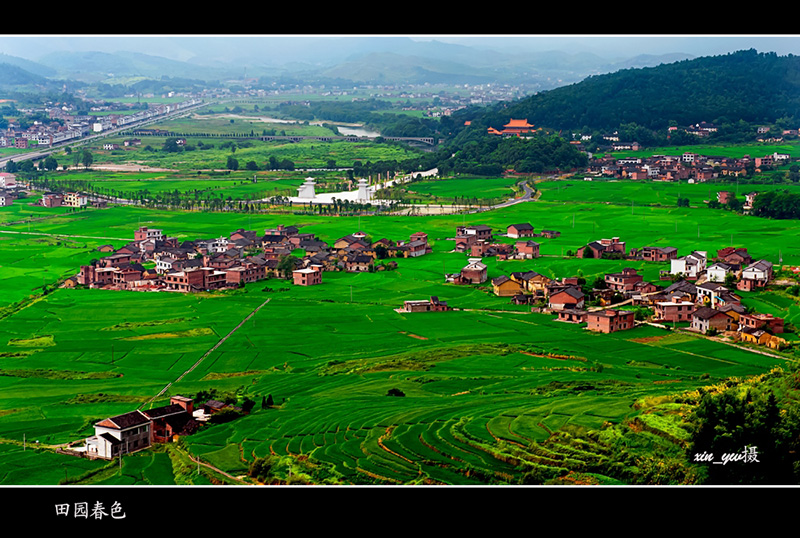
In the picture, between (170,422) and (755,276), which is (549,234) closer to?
(755,276)

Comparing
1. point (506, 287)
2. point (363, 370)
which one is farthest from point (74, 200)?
point (363, 370)

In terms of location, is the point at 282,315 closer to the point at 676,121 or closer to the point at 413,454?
the point at 413,454

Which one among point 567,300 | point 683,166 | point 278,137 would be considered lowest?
point 567,300

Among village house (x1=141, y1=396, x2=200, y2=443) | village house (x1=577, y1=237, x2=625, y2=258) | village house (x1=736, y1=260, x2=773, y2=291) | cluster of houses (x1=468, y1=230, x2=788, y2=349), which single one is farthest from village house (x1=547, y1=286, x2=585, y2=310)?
village house (x1=141, y1=396, x2=200, y2=443)

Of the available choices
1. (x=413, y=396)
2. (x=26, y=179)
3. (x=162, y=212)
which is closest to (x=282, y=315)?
(x=413, y=396)

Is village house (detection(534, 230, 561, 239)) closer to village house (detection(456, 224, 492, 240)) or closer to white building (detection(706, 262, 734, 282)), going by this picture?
village house (detection(456, 224, 492, 240))

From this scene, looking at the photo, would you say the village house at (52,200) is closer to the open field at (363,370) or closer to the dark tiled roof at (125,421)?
the open field at (363,370)

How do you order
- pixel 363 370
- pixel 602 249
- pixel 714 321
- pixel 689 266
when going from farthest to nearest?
pixel 602 249, pixel 689 266, pixel 714 321, pixel 363 370
